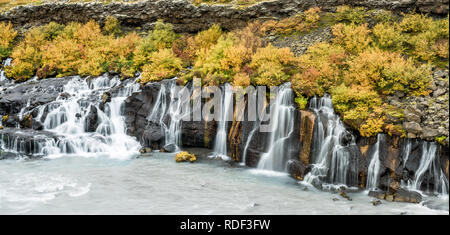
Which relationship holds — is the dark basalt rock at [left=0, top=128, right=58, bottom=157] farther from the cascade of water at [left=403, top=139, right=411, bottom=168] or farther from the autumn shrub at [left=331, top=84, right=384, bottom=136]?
the cascade of water at [left=403, top=139, right=411, bottom=168]

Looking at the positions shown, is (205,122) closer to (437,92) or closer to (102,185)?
(102,185)

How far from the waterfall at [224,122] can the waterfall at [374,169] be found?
711 cm

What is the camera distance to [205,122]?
651 inches

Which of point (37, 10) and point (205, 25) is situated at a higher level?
point (37, 10)

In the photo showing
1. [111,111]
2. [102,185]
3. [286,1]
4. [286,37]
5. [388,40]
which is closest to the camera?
[102,185]

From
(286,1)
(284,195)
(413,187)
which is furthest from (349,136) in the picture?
(286,1)

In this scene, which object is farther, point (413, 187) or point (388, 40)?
point (388, 40)

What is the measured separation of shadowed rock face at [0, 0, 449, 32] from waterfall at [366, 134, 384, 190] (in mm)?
10596

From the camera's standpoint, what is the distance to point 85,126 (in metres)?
17.9

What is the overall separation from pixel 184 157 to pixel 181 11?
1452cm

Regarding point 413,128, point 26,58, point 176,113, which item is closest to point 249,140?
point 176,113

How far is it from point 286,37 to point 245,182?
11.9 metres

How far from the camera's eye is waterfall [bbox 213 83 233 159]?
15875mm

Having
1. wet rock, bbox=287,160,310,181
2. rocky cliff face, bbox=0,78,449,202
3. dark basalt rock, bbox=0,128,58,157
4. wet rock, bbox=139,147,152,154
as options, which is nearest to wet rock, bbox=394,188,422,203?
rocky cliff face, bbox=0,78,449,202
